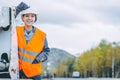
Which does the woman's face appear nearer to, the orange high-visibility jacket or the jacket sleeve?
the orange high-visibility jacket

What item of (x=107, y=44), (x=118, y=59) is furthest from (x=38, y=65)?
(x=107, y=44)

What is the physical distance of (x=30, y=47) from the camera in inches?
214

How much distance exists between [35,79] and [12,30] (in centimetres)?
60

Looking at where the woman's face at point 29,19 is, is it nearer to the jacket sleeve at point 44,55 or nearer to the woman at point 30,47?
the woman at point 30,47

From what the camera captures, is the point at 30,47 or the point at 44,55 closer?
the point at 30,47

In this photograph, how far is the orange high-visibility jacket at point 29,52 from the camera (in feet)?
17.9

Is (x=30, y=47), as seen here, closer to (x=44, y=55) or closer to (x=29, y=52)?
(x=29, y=52)

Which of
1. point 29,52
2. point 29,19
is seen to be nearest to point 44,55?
point 29,52

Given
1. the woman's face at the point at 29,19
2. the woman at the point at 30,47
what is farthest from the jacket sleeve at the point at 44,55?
the woman's face at the point at 29,19

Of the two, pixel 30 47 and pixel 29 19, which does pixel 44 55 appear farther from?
pixel 29 19

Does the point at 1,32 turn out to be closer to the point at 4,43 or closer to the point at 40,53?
the point at 4,43

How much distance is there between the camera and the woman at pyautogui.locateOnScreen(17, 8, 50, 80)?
5453 millimetres

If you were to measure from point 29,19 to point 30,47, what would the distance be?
0.31 meters

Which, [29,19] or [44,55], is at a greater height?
[29,19]
